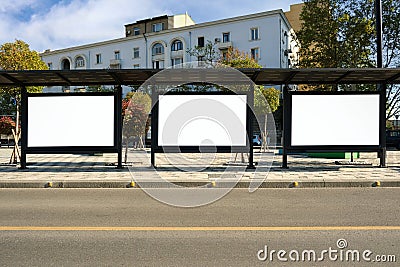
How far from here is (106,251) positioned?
197 inches

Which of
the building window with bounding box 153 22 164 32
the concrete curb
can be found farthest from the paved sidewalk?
the building window with bounding box 153 22 164 32

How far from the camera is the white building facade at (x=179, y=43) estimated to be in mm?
48188

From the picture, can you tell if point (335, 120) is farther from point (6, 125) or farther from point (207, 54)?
point (207, 54)

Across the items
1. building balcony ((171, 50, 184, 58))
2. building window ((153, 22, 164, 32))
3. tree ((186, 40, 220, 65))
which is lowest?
tree ((186, 40, 220, 65))

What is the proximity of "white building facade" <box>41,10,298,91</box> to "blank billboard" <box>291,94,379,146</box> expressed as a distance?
1120 inches

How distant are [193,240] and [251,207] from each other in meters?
2.49

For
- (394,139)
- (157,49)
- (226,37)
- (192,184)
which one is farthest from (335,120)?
(157,49)

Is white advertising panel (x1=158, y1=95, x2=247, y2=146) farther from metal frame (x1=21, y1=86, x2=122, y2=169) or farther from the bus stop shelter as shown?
metal frame (x1=21, y1=86, x2=122, y2=169)

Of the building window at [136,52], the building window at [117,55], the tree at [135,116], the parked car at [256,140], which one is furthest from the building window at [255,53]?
the tree at [135,116]

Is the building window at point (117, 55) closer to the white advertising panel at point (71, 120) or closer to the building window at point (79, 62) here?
the building window at point (79, 62)

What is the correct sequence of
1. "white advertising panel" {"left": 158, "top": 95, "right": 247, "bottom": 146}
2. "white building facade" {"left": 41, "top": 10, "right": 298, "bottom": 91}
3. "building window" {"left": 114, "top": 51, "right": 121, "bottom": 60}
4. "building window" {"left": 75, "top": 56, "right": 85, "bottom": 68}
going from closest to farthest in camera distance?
"white advertising panel" {"left": 158, "top": 95, "right": 247, "bottom": 146}
"white building facade" {"left": 41, "top": 10, "right": 298, "bottom": 91}
"building window" {"left": 114, "top": 51, "right": 121, "bottom": 60}
"building window" {"left": 75, "top": 56, "right": 85, "bottom": 68}

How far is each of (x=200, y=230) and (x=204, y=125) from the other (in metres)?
4.96

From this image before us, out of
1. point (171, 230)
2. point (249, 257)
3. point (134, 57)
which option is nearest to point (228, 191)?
point (171, 230)

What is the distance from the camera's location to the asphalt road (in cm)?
478
